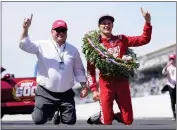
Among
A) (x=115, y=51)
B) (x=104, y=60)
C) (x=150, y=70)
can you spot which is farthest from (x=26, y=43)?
(x=150, y=70)

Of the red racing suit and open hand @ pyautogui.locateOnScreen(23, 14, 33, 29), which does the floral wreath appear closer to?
the red racing suit

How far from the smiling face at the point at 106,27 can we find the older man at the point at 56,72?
569 mm

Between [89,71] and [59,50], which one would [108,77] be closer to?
[89,71]

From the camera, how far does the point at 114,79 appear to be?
324 inches

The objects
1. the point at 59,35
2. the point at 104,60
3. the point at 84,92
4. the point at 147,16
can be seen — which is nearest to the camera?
the point at 59,35

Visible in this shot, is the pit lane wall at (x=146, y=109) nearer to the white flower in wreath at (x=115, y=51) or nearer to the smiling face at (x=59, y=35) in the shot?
the white flower in wreath at (x=115, y=51)

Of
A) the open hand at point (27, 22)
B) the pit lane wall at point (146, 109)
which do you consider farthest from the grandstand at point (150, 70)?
the open hand at point (27, 22)

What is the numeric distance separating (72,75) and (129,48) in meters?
1.07

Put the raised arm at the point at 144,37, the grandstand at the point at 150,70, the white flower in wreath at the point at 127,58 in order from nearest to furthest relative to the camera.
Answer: the raised arm at the point at 144,37
the white flower in wreath at the point at 127,58
the grandstand at the point at 150,70

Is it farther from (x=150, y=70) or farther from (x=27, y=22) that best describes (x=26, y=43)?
(x=150, y=70)

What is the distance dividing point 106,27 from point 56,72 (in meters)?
1.01

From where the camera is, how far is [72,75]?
7.68 meters

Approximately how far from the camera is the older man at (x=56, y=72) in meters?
7.57

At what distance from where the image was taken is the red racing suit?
8.19 metres
